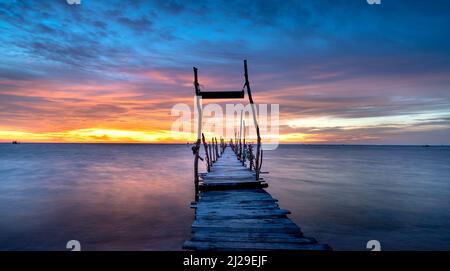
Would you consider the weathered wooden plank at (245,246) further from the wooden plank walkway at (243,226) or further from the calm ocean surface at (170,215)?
the calm ocean surface at (170,215)

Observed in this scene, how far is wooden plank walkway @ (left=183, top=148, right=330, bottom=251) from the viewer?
488 cm

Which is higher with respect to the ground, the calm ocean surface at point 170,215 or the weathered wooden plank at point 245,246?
the weathered wooden plank at point 245,246

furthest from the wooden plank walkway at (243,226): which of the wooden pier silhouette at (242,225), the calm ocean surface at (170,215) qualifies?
the calm ocean surface at (170,215)

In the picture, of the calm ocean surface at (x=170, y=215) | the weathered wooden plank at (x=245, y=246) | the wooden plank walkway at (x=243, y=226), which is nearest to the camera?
the weathered wooden plank at (x=245, y=246)

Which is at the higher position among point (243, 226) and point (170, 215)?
point (243, 226)

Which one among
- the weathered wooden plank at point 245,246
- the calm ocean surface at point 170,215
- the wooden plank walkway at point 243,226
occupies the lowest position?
the calm ocean surface at point 170,215

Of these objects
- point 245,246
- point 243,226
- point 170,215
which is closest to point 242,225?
Result: point 243,226

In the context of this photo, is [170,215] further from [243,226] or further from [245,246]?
[245,246]

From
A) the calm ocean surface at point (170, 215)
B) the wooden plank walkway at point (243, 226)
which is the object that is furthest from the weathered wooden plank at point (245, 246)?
the calm ocean surface at point (170, 215)

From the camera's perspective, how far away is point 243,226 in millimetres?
5859

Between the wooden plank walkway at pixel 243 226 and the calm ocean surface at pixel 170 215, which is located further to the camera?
the calm ocean surface at pixel 170 215

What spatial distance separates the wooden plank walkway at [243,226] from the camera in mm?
4883

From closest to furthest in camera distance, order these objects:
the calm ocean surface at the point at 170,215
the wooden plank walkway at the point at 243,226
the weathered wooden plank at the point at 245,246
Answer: the weathered wooden plank at the point at 245,246 < the wooden plank walkway at the point at 243,226 < the calm ocean surface at the point at 170,215

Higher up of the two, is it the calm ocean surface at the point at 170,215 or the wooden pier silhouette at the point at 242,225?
the wooden pier silhouette at the point at 242,225
